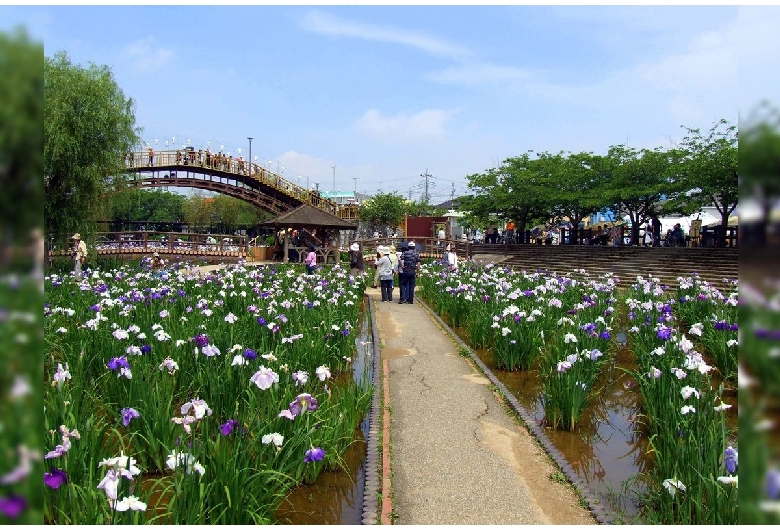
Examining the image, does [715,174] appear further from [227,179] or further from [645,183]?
[227,179]

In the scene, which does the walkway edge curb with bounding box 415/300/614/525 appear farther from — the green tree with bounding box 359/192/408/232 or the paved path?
the green tree with bounding box 359/192/408/232

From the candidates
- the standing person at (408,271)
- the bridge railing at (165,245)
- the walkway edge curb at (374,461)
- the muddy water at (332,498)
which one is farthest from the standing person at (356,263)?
the bridge railing at (165,245)

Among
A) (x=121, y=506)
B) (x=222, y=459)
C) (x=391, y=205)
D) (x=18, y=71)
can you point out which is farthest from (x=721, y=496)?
(x=391, y=205)

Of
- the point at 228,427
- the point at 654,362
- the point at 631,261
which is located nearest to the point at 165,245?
the point at 631,261

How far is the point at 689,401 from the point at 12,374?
14.8 ft

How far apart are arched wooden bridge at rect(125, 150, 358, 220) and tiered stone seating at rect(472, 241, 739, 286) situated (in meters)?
12.0

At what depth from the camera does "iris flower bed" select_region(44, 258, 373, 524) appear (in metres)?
2.79

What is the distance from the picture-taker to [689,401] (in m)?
4.23

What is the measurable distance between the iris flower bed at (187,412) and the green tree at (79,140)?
11266mm

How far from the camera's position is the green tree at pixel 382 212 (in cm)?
5503

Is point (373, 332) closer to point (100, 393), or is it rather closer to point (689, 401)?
point (100, 393)

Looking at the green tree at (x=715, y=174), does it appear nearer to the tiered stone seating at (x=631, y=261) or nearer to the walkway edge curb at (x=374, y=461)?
the tiered stone seating at (x=631, y=261)

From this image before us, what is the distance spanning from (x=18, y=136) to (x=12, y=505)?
52 centimetres

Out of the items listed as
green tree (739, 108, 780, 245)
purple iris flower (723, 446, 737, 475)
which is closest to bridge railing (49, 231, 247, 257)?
purple iris flower (723, 446, 737, 475)
